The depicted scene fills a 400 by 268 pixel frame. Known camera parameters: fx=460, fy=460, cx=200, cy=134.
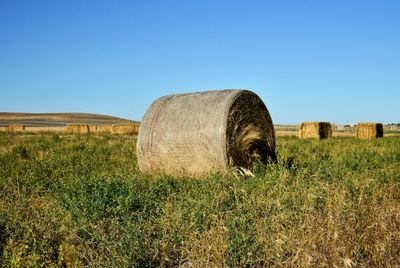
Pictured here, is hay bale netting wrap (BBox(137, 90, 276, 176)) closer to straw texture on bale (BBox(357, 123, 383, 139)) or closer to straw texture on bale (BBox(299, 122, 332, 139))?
straw texture on bale (BBox(299, 122, 332, 139))

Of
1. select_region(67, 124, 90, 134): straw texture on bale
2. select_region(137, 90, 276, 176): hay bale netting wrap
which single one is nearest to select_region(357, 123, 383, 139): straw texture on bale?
select_region(137, 90, 276, 176): hay bale netting wrap

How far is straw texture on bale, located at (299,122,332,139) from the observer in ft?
99.5

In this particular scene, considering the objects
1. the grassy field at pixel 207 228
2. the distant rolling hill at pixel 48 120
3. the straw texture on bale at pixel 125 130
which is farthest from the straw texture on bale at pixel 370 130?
the distant rolling hill at pixel 48 120

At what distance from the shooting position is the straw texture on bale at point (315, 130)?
30.3 metres

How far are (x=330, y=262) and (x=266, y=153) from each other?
6.52m

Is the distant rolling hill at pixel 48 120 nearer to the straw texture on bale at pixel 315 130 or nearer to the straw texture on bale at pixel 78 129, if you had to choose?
the straw texture on bale at pixel 78 129

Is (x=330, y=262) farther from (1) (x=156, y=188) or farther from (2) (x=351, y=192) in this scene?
(1) (x=156, y=188)

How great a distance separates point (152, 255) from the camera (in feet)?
16.0

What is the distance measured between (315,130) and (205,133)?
71.7 feet

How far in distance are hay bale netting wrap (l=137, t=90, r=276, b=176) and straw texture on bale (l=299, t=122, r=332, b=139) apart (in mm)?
19998

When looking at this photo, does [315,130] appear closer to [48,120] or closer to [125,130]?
[125,130]

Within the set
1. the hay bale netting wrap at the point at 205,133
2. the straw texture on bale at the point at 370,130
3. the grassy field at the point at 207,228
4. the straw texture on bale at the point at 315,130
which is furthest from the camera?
the straw texture on bale at the point at 315,130

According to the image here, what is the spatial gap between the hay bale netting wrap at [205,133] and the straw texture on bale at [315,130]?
65.6 ft

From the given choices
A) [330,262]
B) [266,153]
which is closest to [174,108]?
[266,153]
